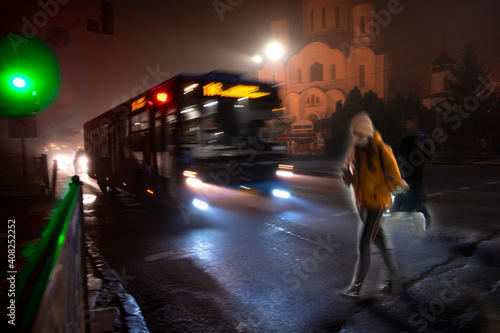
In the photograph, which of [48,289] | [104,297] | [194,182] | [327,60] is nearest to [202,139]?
[194,182]

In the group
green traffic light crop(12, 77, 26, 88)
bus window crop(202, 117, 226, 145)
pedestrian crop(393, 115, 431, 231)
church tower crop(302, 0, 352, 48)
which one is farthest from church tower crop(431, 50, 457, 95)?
green traffic light crop(12, 77, 26, 88)

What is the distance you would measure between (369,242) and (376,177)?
74cm

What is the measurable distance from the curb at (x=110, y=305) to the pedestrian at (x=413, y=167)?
4.81m

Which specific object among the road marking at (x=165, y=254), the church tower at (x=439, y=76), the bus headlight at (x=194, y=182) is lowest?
the road marking at (x=165, y=254)

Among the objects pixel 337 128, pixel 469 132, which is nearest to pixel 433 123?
pixel 469 132

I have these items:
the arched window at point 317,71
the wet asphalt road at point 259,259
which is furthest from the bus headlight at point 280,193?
the arched window at point 317,71

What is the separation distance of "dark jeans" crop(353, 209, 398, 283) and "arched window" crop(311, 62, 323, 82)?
69.3 meters

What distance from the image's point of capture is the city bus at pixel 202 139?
25.0 feet

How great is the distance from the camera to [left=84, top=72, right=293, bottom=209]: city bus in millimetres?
7611

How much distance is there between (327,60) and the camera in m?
67.8

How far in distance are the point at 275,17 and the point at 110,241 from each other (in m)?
77.9

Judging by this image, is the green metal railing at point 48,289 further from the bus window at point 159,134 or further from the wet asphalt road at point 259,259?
the bus window at point 159,134

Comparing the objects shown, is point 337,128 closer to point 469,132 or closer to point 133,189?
point 469,132

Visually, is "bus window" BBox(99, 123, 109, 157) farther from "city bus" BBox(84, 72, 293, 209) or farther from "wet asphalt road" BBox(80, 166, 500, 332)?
"wet asphalt road" BBox(80, 166, 500, 332)
